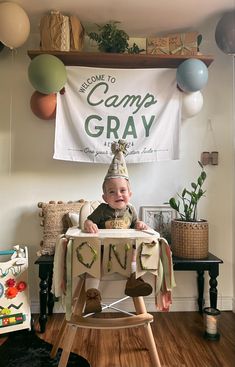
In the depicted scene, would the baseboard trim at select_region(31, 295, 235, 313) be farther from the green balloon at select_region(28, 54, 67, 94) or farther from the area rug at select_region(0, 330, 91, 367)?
the green balloon at select_region(28, 54, 67, 94)

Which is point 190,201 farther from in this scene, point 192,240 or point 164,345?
point 164,345

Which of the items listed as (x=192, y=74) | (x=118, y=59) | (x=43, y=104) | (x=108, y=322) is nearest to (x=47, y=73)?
(x=43, y=104)

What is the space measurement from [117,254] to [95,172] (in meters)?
1.20

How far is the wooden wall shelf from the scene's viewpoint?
2.18 m

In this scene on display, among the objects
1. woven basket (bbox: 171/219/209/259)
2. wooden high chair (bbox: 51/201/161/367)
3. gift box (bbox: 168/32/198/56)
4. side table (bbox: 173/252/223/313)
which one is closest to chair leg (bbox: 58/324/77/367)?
wooden high chair (bbox: 51/201/161/367)

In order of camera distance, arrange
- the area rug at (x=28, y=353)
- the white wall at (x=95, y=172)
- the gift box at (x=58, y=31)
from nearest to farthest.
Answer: the area rug at (x=28, y=353) → the gift box at (x=58, y=31) → the white wall at (x=95, y=172)

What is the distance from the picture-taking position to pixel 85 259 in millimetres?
1337

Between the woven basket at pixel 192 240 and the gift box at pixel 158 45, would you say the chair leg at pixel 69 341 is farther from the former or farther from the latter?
the gift box at pixel 158 45

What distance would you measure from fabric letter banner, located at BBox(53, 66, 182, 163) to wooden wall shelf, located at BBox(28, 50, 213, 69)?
6cm

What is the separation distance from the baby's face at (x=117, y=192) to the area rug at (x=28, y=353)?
2.85 feet

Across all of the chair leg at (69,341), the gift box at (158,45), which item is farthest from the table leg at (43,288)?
the gift box at (158,45)

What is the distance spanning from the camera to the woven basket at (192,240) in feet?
7.18

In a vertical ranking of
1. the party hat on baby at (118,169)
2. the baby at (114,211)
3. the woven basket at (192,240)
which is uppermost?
the party hat on baby at (118,169)

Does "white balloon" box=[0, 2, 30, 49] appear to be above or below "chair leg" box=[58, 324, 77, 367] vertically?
above
